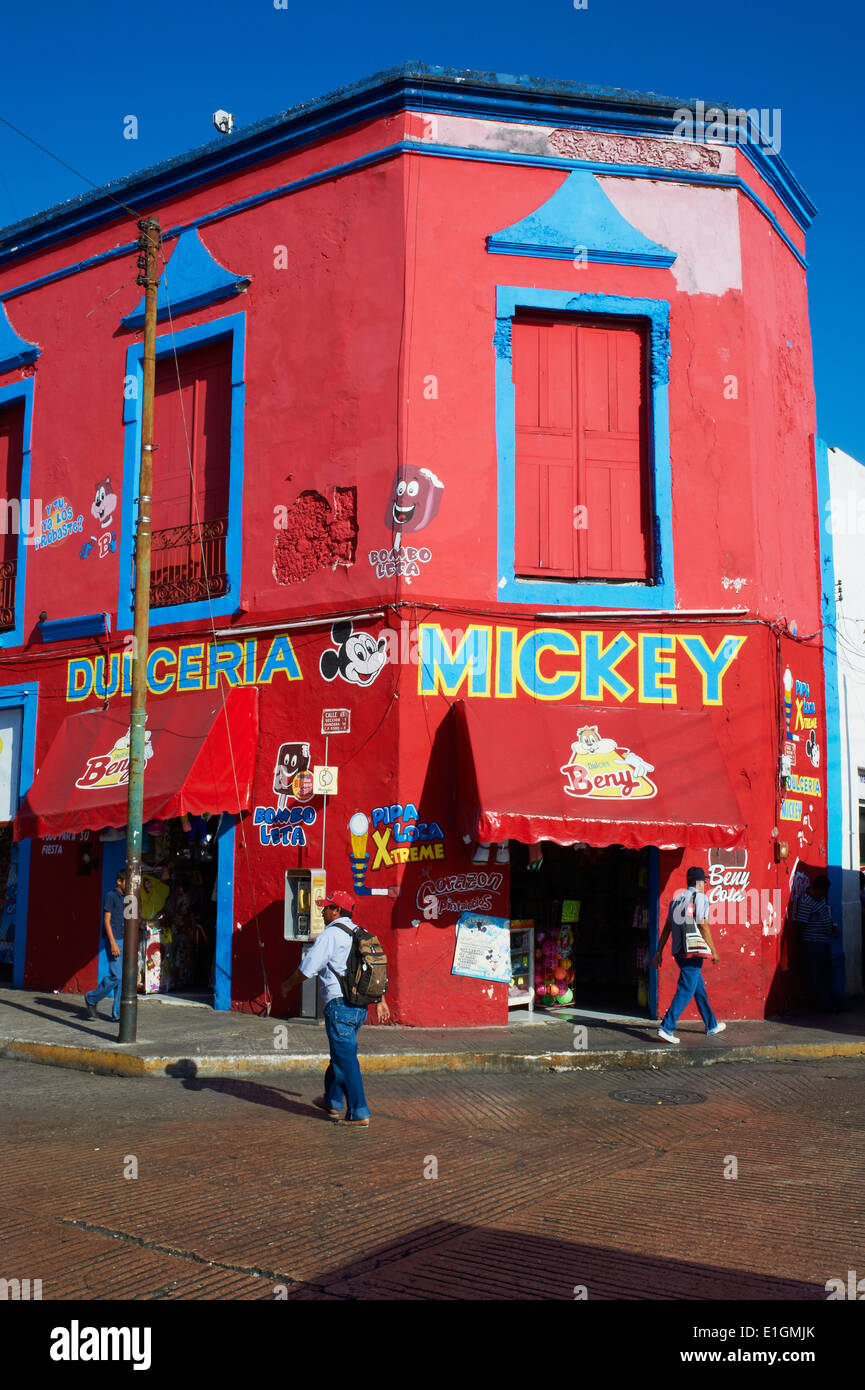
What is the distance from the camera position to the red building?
13055 mm

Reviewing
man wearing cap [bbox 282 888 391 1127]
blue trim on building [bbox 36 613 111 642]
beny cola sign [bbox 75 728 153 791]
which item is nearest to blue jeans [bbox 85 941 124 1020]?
beny cola sign [bbox 75 728 153 791]

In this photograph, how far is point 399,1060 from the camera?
11047mm

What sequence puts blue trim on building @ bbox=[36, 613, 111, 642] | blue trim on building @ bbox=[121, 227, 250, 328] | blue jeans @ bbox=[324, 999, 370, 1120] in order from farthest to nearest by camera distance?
blue trim on building @ bbox=[36, 613, 111, 642], blue trim on building @ bbox=[121, 227, 250, 328], blue jeans @ bbox=[324, 999, 370, 1120]

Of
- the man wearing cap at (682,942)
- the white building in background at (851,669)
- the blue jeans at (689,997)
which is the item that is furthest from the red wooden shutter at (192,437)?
the white building in background at (851,669)

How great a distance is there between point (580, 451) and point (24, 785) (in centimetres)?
881

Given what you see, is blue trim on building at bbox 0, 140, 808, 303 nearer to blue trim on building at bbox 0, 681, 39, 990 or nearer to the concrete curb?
blue trim on building at bbox 0, 681, 39, 990

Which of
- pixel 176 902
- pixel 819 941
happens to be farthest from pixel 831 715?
pixel 176 902

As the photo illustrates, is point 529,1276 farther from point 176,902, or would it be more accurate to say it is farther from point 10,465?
point 10,465

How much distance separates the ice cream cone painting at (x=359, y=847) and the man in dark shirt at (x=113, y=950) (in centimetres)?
250

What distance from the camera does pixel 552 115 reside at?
1427cm

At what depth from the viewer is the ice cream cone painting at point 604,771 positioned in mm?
12508

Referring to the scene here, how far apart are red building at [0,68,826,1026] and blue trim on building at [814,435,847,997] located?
0.39 metres
